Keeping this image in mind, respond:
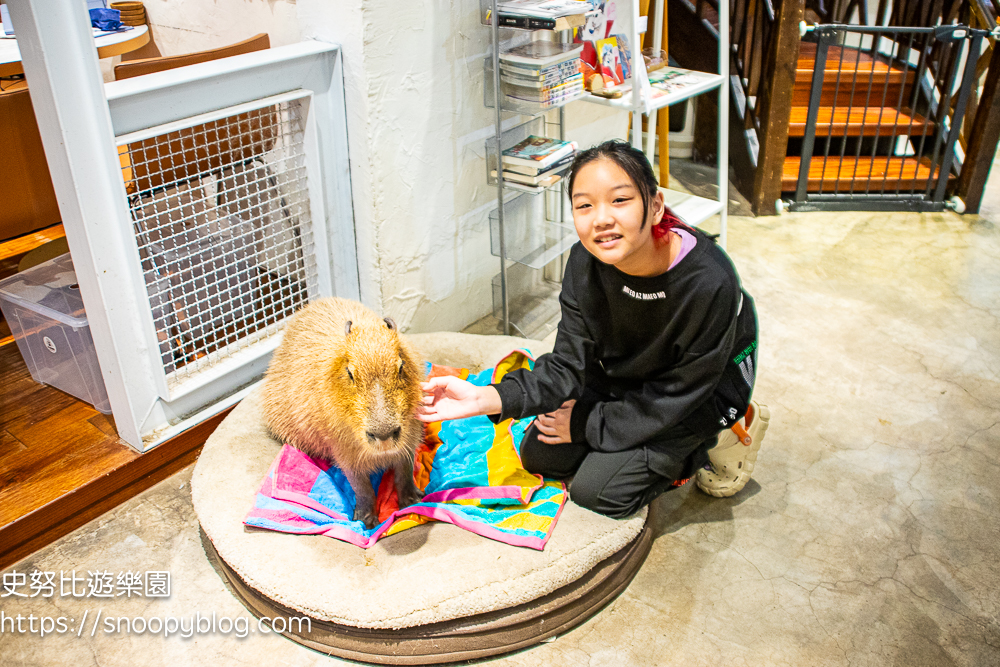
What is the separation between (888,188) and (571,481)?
3.53 metres

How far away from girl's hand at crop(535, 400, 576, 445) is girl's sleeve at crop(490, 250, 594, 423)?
11cm

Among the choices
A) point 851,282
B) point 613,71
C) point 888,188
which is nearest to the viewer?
point 613,71

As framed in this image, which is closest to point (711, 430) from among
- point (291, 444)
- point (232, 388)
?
point (291, 444)

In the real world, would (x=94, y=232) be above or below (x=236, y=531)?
above

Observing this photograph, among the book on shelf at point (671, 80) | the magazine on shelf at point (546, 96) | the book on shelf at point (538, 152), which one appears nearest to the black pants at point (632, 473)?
the book on shelf at point (538, 152)

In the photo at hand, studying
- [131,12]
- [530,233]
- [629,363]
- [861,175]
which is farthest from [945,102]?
[131,12]

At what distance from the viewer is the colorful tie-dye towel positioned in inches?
83.3

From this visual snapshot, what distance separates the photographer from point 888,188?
4742 mm

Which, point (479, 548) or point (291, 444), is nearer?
point (479, 548)

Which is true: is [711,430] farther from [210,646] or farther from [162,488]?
[162,488]

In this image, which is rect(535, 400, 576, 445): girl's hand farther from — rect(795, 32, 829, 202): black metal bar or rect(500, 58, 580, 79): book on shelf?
rect(795, 32, 829, 202): black metal bar

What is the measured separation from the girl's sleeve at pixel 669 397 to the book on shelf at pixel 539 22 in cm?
129

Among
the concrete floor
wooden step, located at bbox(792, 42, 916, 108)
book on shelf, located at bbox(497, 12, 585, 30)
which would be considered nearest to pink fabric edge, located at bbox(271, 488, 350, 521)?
the concrete floor

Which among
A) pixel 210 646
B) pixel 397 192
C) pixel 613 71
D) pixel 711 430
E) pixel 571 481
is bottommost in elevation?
pixel 210 646
